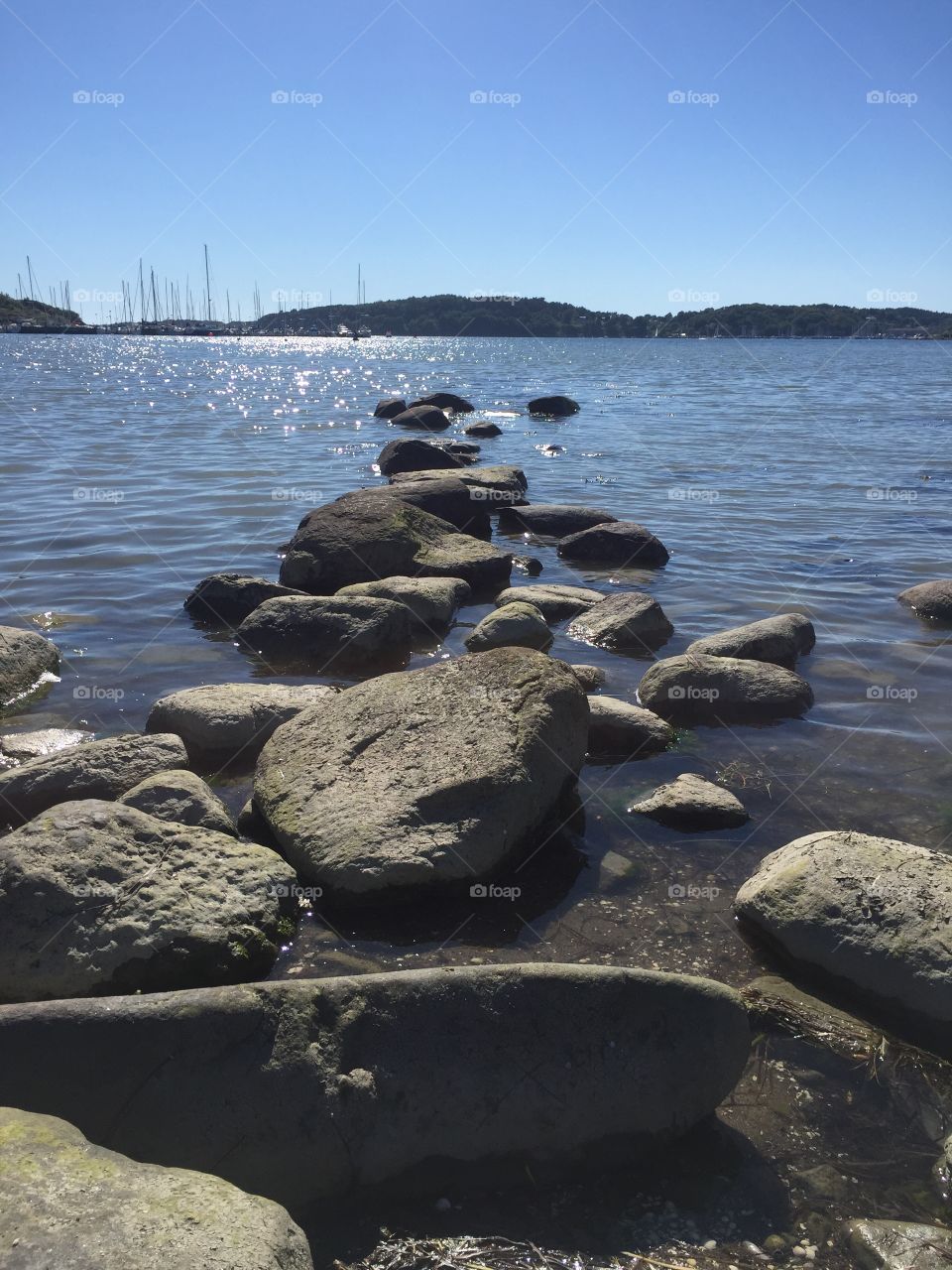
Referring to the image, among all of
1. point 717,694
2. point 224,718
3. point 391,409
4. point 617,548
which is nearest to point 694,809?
point 717,694

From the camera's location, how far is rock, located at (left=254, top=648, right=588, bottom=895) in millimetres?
5484

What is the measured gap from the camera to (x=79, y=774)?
21.1 ft

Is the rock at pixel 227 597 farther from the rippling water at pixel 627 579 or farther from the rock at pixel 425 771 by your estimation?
the rock at pixel 425 771

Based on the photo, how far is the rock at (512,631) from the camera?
30.4 feet

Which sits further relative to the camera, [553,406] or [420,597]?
[553,406]

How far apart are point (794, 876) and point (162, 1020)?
3.12m

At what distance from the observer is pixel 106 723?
26.7ft

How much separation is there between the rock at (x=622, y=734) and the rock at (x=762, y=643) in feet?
5.54

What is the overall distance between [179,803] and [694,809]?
3.10 m

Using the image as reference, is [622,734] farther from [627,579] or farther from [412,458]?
[412,458]

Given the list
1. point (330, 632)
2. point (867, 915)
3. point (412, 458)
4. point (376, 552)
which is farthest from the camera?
point (412, 458)

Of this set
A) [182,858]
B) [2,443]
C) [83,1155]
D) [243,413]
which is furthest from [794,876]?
[243,413]

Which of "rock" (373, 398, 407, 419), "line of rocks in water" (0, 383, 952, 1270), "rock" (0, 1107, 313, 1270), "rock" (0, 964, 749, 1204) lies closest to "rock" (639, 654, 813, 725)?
"line of rocks in water" (0, 383, 952, 1270)

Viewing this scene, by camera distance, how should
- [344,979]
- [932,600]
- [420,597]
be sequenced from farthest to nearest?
[932,600] → [420,597] → [344,979]
